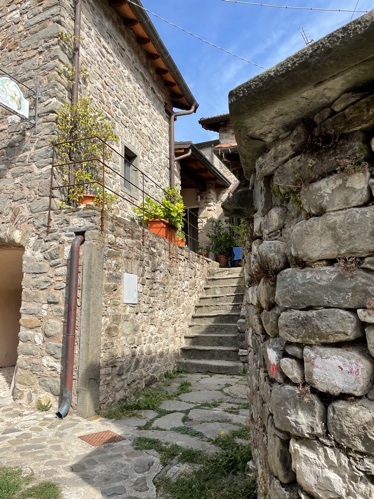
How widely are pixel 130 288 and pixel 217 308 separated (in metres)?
3.25

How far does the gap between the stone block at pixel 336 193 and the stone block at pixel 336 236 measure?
1.2 inches

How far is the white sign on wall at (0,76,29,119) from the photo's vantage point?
455 cm

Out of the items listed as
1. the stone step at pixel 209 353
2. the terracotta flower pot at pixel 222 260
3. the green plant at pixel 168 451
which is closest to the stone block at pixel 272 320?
the green plant at pixel 168 451

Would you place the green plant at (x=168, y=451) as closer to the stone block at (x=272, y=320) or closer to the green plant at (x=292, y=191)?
the stone block at (x=272, y=320)

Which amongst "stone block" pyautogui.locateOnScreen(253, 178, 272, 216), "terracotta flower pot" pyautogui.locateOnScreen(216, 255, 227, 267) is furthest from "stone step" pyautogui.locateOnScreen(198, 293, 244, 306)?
"stone block" pyautogui.locateOnScreen(253, 178, 272, 216)

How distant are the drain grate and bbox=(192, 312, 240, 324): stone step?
4019mm

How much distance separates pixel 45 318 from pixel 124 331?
1.02 metres

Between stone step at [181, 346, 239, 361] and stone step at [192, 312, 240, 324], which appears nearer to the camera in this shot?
stone step at [181, 346, 239, 361]

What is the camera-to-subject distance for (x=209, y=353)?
665cm

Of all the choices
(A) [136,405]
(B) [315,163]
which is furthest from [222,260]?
(B) [315,163]

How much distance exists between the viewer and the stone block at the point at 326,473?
1161 mm

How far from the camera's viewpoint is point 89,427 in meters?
3.73

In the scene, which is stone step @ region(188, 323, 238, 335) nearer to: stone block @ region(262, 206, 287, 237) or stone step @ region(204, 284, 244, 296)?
stone step @ region(204, 284, 244, 296)

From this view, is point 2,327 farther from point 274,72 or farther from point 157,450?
point 274,72
